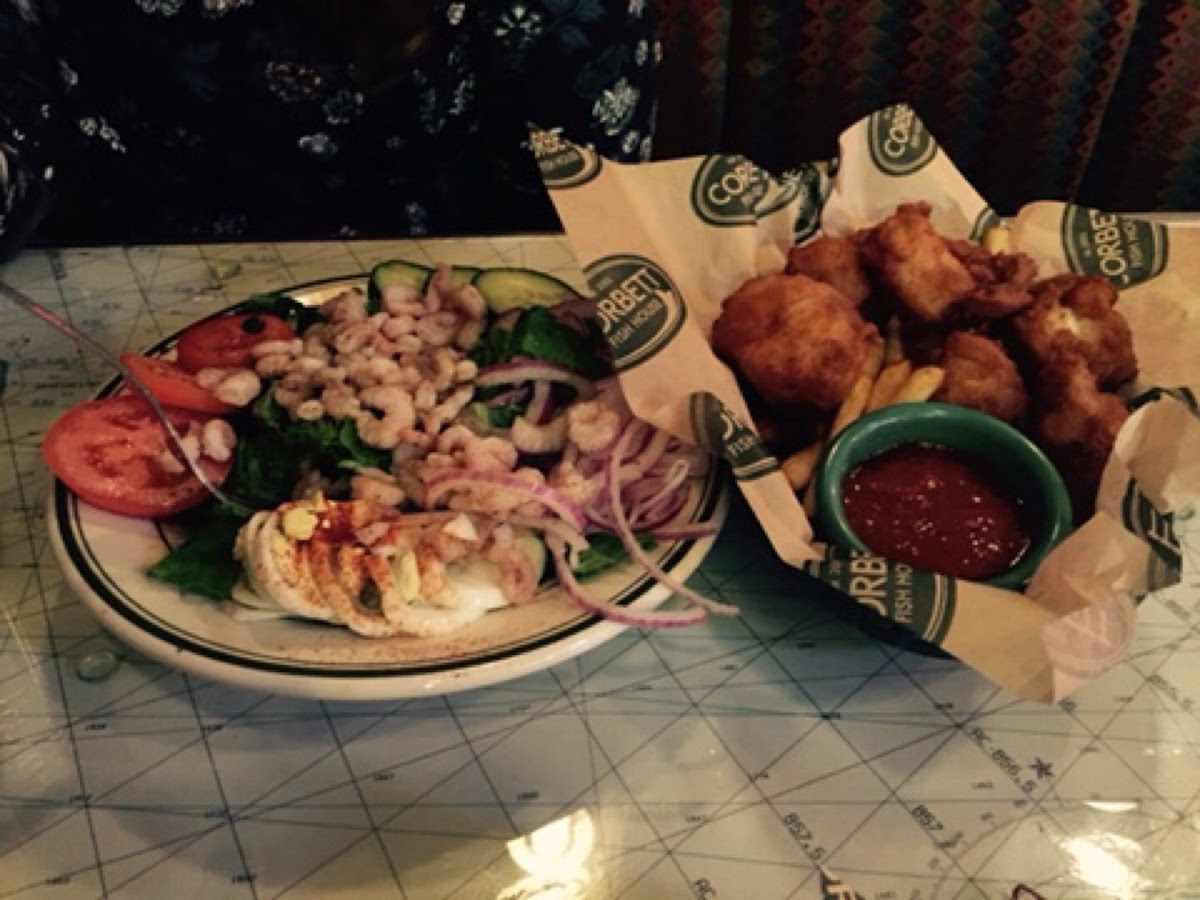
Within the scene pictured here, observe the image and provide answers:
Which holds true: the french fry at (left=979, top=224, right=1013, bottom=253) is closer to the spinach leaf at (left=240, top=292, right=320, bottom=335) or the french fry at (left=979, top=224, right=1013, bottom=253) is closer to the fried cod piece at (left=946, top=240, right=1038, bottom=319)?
the fried cod piece at (left=946, top=240, right=1038, bottom=319)

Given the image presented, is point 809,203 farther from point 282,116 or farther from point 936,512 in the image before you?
point 282,116

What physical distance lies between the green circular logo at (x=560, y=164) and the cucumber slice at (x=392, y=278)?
270 mm

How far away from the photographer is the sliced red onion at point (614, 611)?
1301 mm

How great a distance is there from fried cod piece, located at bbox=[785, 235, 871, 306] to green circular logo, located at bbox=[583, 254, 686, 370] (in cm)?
21

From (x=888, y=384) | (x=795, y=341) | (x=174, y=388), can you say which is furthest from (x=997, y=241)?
(x=174, y=388)

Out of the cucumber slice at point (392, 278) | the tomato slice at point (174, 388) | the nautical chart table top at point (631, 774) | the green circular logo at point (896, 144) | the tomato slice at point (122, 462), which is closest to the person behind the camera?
the nautical chart table top at point (631, 774)

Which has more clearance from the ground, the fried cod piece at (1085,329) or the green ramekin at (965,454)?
the fried cod piece at (1085,329)

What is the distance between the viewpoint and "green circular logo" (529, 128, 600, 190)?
1659mm

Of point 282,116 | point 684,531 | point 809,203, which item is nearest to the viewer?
point 684,531

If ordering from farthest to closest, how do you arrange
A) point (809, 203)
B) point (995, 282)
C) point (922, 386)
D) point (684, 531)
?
point (809, 203) < point (995, 282) < point (922, 386) < point (684, 531)

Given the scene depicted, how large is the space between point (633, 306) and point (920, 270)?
43 cm

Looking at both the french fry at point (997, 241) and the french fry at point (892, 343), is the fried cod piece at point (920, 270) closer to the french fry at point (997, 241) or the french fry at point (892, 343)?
the french fry at point (892, 343)

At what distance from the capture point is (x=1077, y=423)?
1.47m

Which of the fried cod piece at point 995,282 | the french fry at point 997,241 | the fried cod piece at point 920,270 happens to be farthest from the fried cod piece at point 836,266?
the french fry at point 997,241
